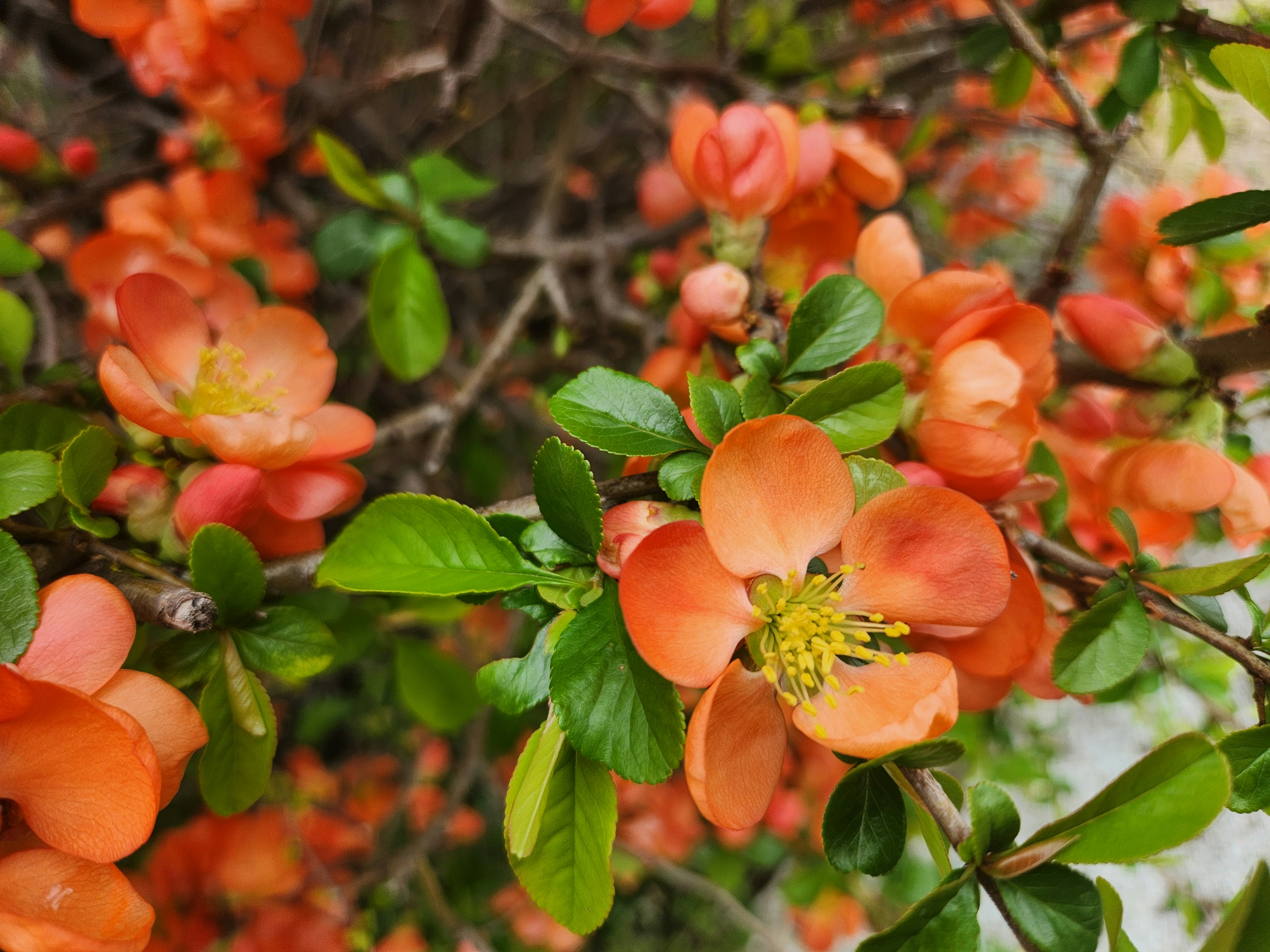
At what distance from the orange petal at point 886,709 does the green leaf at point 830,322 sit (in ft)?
0.60

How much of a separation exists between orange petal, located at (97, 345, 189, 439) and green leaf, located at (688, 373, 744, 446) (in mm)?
292

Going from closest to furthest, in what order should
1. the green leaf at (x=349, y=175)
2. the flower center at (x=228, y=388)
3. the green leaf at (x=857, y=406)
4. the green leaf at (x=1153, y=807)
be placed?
the green leaf at (x=1153, y=807) < the green leaf at (x=857, y=406) < the flower center at (x=228, y=388) < the green leaf at (x=349, y=175)

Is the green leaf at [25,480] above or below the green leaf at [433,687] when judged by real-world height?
above

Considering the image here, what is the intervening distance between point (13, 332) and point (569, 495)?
1.54ft

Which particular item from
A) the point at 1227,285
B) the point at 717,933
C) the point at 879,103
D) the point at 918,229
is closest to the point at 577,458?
the point at 879,103

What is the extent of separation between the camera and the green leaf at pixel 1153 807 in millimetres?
299

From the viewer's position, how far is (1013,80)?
817mm

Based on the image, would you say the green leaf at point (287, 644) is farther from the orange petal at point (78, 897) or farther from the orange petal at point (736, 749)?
the orange petal at point (736, 749)

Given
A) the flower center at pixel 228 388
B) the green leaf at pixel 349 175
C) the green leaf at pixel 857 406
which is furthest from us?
the green leaf at pixel 349 175

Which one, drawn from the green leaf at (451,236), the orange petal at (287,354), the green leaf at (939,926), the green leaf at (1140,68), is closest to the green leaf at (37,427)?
the orange petal at (287,354)

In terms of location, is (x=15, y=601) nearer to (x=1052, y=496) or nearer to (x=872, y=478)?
(x=872, y=478)

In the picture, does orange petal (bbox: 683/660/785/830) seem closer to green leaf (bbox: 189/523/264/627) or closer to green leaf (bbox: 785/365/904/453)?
green leaf (bbox: 785/365/904/453)

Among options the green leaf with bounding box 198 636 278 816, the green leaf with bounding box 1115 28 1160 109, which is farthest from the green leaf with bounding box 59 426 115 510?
the green leaf with bounding box 1115 28 1160 109

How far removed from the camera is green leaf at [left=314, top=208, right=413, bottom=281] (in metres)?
0.79
